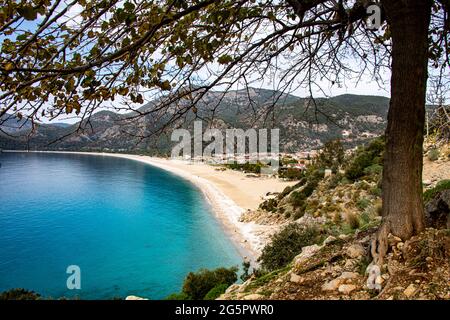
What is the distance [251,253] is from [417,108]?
18.2 meters

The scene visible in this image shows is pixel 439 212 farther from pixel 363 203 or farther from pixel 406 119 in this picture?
pixel 363 203

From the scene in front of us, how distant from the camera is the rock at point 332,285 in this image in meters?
3.53

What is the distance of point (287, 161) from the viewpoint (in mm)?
74375

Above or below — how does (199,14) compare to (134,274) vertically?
above

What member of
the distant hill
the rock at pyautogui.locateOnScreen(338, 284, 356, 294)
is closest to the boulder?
the rock at pyautogui.locateOnScreen(338, 284, 356, 294)

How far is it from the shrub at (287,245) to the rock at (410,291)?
35.2 ft

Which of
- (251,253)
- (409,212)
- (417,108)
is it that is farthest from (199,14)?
(251,253)

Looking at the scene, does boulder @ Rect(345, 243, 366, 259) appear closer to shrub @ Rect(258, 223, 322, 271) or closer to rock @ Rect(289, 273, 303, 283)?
rock @ Rect(289, 273, 303, 283)

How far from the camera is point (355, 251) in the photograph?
407cm

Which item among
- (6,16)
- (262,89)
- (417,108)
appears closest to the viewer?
(6,16)

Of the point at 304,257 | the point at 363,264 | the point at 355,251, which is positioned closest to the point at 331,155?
the point at 304,257

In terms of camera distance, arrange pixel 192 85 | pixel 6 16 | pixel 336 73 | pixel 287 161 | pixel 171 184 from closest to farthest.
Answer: pixel 6 16 < pixel 192 85 < pixel 336 73 < pixel 171 184 < pixel 287 161

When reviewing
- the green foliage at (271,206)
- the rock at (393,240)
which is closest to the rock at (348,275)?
the rock at (393,240)
